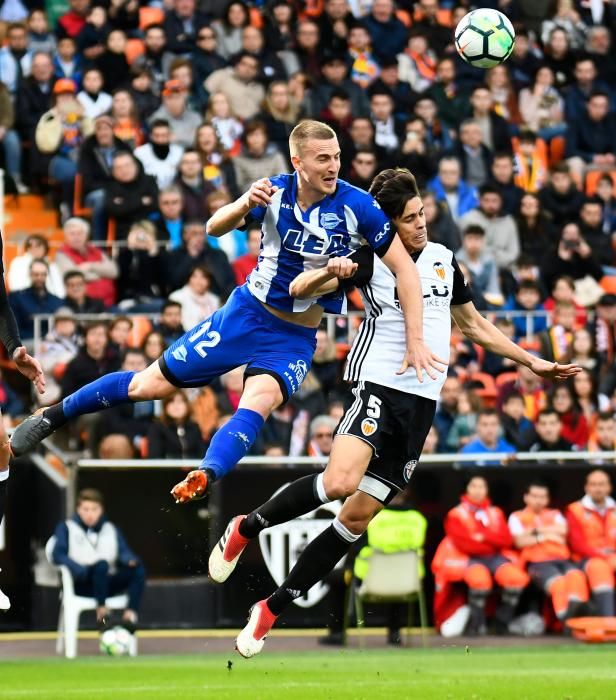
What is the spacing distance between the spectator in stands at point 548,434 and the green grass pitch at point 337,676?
2.38 m

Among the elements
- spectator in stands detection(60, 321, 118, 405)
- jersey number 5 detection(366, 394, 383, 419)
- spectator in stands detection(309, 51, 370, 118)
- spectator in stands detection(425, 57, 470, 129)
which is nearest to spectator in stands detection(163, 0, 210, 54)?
spectator in stands detection(309, 51, 370, 118)

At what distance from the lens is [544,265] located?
19.4 meters

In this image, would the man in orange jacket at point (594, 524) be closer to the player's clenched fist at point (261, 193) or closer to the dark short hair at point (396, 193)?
the dark short hair at point (396, 193)

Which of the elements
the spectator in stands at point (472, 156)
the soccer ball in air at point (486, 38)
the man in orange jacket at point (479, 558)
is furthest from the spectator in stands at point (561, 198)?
the soccer ball in air at point (486, 38)

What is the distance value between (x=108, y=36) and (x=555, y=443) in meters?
7.52

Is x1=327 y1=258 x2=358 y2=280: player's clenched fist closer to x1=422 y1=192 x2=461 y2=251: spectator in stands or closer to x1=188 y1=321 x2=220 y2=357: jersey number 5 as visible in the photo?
x1=188 y1=321 x2=220 y2=357: jersey number 5

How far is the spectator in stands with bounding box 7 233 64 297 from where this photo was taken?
670 inches

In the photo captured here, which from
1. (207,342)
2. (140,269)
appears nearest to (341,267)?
(207,342)

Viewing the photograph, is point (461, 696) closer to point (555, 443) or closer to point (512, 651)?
point (512, 651)

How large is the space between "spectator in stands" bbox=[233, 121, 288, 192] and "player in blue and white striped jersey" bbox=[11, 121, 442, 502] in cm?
858

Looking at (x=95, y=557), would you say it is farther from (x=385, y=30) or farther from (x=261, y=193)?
(x=385, y=30)

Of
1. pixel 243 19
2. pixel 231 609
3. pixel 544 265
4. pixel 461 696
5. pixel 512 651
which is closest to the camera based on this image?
pixel 461 696

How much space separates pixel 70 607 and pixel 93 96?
22.8 ft

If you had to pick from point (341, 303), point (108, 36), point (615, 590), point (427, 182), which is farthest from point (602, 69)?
point (341, 303)
